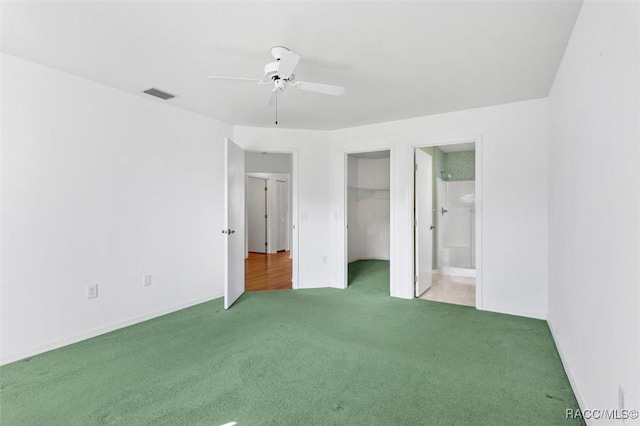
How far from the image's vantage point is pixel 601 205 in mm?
1518

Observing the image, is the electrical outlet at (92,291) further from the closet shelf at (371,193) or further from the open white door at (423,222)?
the closet shelf at (371,193)

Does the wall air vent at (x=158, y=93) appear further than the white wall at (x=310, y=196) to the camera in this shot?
No

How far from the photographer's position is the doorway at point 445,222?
437cm

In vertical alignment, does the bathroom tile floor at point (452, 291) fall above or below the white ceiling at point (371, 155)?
below

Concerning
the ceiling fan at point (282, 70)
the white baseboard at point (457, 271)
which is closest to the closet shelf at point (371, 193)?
the white baseboard at point (457, 271)

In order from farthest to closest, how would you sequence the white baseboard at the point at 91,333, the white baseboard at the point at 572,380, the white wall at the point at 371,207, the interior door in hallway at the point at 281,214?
the interior door in hallway at the point at 281,214 < the white wall at the point at 371,207 < the white baseboard at the point at 91,333 < the white baseboard at the point at 572,380

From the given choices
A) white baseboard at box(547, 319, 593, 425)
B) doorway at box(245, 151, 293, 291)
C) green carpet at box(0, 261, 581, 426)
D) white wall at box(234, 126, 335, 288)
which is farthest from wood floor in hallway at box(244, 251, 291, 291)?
white baseboard at box(547, 319, 593, 425)

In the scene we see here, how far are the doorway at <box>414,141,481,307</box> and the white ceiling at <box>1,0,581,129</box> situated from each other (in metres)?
1.57

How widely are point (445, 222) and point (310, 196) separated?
3144 mm

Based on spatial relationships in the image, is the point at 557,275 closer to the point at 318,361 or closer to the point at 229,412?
the point at 318,361

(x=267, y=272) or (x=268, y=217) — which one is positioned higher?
(x=268, y=217)

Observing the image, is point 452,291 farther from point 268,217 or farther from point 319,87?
point 268,217

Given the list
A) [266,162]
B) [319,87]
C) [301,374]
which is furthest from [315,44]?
[266,162]

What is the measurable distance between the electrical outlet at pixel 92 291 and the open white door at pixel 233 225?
1234 millimetres
